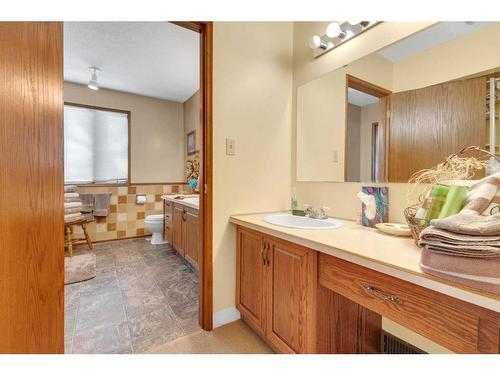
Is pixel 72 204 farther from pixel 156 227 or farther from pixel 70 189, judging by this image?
pixel 156 227

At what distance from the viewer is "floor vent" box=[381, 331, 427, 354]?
1.19 metres

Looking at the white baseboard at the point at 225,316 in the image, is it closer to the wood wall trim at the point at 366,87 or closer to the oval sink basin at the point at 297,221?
the oval sink basin at the point at 297,221

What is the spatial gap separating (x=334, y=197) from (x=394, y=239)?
0.61 metres

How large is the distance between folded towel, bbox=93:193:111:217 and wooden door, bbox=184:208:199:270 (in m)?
1.75

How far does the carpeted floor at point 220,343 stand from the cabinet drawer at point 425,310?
2.63 ft

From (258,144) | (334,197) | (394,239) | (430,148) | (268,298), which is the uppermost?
(258,144)

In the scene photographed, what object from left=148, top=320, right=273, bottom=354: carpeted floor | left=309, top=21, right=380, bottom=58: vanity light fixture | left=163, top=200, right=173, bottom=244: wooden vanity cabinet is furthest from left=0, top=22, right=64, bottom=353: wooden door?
left=163, top=200, right=173, bottom=244: wooden vanity cabinet

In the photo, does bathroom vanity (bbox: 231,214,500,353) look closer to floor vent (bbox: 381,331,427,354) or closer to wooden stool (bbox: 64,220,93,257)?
floor vent (bbox: 381,331,427,354)

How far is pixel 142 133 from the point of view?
392cm

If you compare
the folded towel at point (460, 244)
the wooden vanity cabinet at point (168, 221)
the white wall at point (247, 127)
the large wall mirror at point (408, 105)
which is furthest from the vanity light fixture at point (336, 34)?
the wooden vanity cabinet at point (168, 221)

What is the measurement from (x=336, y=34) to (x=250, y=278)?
169 centimetres
